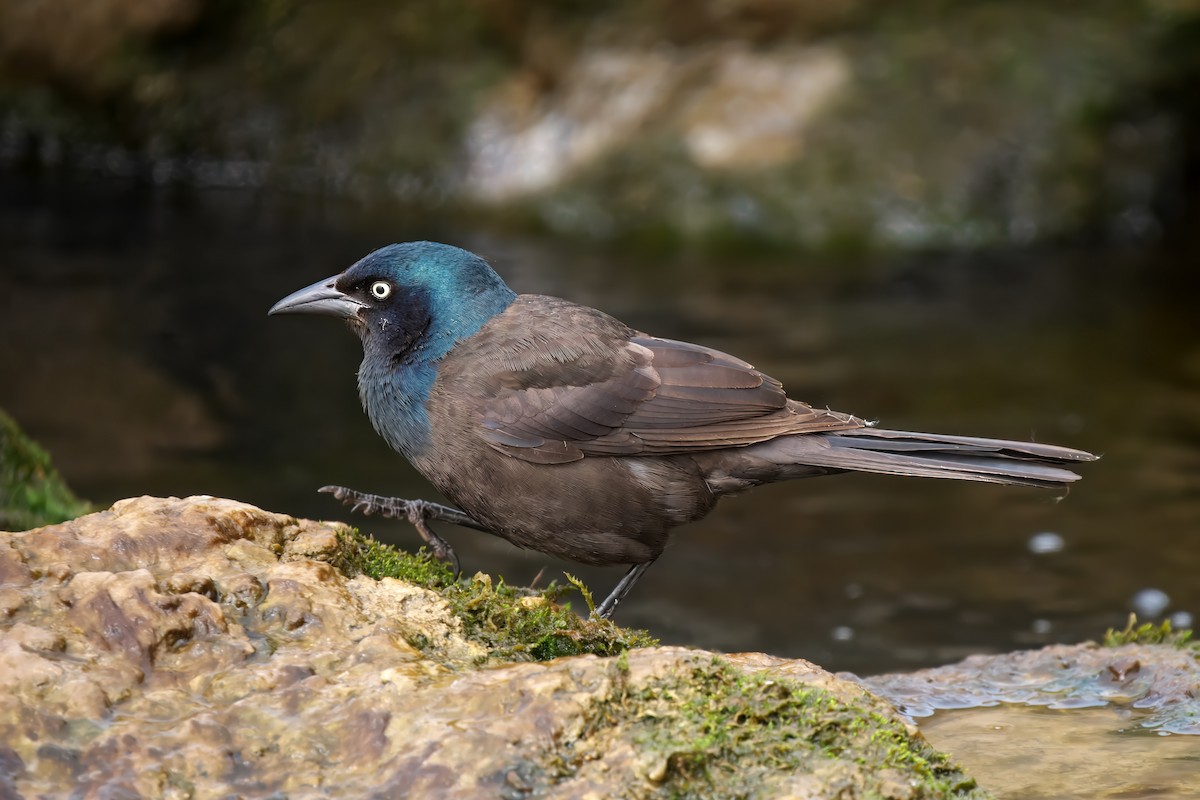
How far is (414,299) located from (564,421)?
0.61 m

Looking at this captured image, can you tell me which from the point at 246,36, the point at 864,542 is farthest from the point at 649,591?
the point at 246,36

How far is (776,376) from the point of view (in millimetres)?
8781

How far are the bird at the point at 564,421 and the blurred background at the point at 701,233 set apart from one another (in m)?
1.94

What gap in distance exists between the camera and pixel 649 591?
21.4ft

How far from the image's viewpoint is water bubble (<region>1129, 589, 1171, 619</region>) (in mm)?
6176

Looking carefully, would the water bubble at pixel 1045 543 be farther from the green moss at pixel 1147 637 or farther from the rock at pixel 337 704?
the rock at pixel 337 704

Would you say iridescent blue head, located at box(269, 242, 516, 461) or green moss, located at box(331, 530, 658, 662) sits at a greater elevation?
iridescent blue head, located at box(269, 242, 516, 461)

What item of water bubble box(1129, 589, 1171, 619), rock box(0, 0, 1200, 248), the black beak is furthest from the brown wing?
rock box(0, 0, 1200, 248)

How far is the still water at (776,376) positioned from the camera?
6.42 m

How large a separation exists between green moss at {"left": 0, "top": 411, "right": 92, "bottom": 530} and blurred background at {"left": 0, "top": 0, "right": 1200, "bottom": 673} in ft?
3.87

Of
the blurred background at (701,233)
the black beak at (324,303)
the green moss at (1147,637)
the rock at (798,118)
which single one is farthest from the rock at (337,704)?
the rock at (798,118)

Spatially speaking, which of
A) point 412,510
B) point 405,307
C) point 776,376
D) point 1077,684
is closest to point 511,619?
point 412,510

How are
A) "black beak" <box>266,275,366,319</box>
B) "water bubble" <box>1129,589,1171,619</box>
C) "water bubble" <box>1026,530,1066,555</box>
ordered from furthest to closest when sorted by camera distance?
"water bubble" <box>1026,530,1066,555</box> → "water bubble" <box>1129,589,1171,619</box> → "black beak" <box>266,275,366,319</box>

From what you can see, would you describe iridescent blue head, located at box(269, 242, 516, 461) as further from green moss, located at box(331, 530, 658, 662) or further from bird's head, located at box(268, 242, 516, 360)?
green moss, located at box(331, 530, 658, 662)
